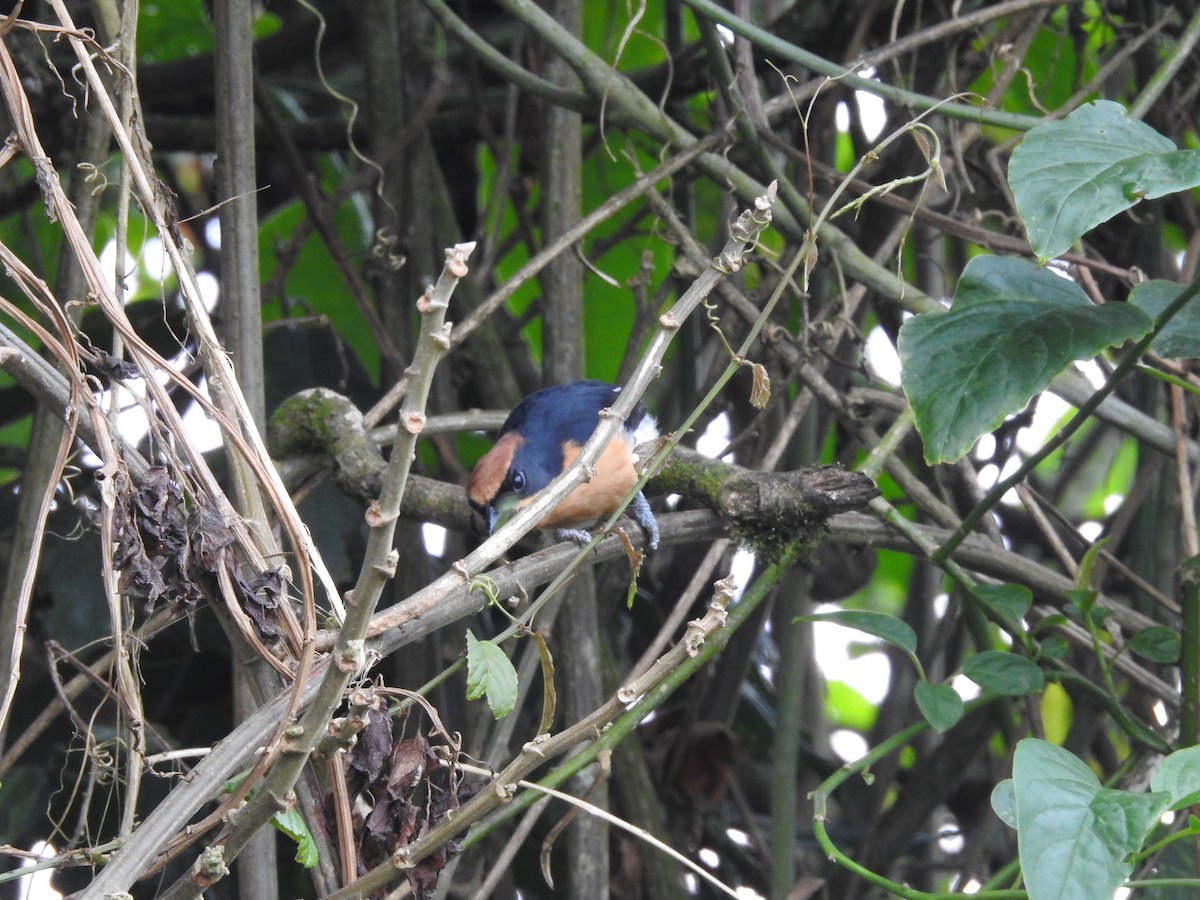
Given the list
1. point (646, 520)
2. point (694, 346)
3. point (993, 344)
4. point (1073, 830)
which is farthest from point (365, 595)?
point (694, 346)

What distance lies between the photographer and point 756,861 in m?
3.49

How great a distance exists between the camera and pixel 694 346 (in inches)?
138

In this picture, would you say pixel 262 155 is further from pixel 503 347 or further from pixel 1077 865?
pixel 1077 865

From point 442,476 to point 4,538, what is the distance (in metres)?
1.19

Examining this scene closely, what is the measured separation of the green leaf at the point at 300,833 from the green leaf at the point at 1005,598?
1.36m

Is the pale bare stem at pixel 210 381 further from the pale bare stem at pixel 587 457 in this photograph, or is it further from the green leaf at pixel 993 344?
the green leaf at pixel 993 344

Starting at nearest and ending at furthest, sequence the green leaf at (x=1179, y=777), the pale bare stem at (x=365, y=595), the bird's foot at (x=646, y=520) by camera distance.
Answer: the pale bare stem at (x=365, y=595), the green leaf at (x=1179, y=777), the bird's foot at (x=646, y=520)

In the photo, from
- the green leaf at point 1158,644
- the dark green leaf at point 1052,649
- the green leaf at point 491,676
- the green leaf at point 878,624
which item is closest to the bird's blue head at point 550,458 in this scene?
the green leaf at point 878,624

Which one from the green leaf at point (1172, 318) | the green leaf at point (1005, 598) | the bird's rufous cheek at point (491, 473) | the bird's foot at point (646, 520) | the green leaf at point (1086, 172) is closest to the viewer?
the green leaf at point (1086, 172)

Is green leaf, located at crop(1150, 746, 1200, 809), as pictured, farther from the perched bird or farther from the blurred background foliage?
the perched bird

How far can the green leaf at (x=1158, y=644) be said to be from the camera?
90.7 inches

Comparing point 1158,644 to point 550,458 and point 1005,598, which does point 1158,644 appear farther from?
point 550,458

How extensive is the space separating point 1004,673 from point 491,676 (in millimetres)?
1257

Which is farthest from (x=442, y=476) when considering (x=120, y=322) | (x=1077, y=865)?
(x=1077, y=865)
